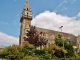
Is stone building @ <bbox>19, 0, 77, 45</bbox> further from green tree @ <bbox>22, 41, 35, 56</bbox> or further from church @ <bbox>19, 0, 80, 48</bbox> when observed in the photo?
green tree @ <bbox>22, 41, 35, 56</bbox>

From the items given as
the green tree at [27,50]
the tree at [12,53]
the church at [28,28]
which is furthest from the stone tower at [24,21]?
the tree at [12,53]

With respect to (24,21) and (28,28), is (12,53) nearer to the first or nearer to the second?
(28,28)

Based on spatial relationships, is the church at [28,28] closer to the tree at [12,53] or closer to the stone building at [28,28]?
the stone building at [28,28]

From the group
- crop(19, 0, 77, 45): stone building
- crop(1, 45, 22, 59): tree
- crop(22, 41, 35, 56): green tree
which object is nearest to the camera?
crop(1, 45, 22, 59): tree

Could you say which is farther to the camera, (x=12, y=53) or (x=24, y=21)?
(x=24, y=21)

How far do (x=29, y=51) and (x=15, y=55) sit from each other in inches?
149

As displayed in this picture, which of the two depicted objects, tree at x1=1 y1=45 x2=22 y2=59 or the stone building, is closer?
tree at x1=1 y1=45 x2=22 y2=59

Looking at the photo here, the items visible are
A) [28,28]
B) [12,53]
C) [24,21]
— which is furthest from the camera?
[24,21]

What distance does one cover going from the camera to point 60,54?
45.8 meters

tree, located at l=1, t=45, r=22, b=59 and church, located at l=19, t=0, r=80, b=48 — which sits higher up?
church, located at l=19, t=0, r=80, b=48

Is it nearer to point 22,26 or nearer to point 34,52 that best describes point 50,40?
point 22,26

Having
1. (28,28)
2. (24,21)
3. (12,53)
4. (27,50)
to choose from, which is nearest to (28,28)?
(28,28)

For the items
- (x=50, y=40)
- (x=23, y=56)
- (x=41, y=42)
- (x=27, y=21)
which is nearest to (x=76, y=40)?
(x=50, y=40)

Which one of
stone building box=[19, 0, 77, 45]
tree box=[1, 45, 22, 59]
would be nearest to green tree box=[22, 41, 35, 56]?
tree box=[1, 45, 22, 59]
